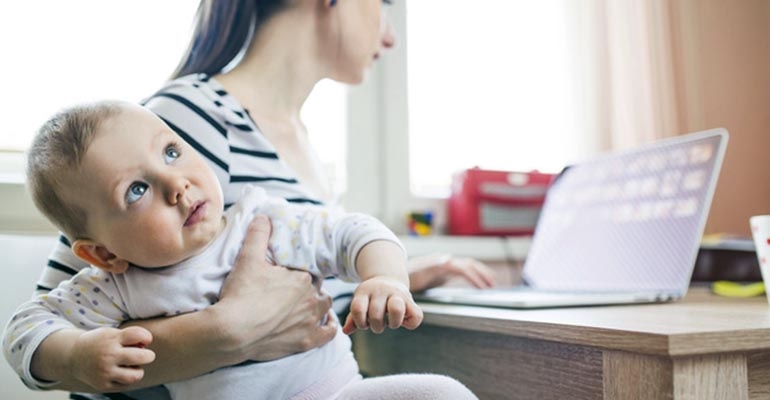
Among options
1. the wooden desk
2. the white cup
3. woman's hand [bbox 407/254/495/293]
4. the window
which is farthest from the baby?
the window

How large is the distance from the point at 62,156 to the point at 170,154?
0.11 metres

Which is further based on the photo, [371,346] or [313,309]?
[371,346]

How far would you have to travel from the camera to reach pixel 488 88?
73.8 inches

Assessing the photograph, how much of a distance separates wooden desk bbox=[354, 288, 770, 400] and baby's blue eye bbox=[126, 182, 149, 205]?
1.46 ft

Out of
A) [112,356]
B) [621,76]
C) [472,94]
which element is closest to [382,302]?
[112,356]

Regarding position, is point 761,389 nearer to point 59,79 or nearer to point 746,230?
point 59,79

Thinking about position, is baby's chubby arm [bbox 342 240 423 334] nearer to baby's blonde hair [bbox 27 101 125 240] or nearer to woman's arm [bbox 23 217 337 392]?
woman's arm [bbox 23 217 337 392]

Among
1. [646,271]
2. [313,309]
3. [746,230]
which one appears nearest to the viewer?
[313,309]

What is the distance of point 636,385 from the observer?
2.14ft

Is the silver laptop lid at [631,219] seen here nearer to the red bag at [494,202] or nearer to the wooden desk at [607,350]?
the wooden desk at [607,350]

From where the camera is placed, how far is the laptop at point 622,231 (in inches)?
41.9

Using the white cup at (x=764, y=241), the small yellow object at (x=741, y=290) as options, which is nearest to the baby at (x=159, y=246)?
the white cup at (x=764, y=241)

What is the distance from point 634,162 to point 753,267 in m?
0.37

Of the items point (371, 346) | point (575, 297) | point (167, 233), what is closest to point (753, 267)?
point (575, 297)
